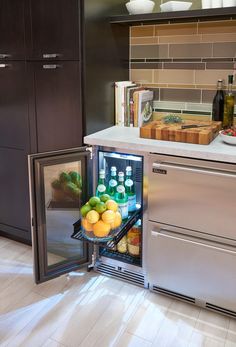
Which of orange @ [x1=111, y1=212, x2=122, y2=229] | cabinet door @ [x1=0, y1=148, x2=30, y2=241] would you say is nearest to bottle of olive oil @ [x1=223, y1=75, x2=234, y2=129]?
orange @ [x1=111, y1=212, x2=122, y2=229]

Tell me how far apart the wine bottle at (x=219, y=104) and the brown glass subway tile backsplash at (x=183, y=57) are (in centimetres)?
7

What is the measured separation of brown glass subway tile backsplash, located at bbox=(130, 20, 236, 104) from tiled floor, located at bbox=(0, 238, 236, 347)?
1.32m

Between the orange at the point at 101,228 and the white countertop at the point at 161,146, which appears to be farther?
the orange at the point at 101,228

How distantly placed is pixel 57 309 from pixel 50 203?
0.61 meters

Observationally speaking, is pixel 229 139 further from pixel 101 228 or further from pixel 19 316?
pixel 19 316

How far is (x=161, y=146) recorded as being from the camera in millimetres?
1880

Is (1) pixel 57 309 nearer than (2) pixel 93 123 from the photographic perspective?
Yes

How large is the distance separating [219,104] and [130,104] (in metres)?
0.57

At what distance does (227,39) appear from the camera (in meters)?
2.18

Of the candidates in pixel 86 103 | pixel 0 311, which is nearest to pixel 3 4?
pixel 86 103

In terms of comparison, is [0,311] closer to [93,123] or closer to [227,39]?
[93,123]

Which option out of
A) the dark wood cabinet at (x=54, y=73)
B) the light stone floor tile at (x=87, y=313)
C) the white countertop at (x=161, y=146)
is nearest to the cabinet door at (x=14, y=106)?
the dark wood cabinet at (x=54, y=73)

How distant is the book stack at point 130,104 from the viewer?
7.64ft

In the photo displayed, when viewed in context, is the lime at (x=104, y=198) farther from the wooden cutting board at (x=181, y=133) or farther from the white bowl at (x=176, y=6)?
the white bowl at (x=176, y=6)
